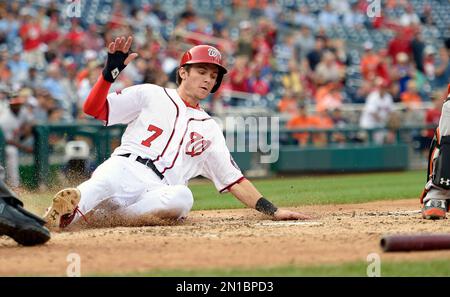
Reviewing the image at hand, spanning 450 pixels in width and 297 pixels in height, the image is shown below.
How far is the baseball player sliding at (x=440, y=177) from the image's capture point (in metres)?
7.50

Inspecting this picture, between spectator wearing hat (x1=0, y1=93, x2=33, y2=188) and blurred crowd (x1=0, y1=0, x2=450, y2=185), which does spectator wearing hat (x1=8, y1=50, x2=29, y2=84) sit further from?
spectator wearing hat (x1=0, y1=93, x2=33, y2=188)

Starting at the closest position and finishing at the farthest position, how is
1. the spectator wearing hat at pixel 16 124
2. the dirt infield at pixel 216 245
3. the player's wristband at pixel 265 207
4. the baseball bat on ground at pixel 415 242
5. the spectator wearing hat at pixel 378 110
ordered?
the dirt infield at pixel 216 245 → the baseball bat on ground at pixel 415 242 → the player's wristband at pixel 265 207 → the spectator wearing hat at pixel 16 124 → the spectator wearing hat at pixel 378 110

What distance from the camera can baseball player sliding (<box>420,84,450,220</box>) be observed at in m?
7.50

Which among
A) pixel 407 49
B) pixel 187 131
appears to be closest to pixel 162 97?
pixel 187 131

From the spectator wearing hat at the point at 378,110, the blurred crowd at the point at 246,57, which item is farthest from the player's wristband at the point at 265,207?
the spectator wearing hat at the point at 378,110

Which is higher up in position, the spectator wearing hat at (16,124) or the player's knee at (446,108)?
the player's knee at (446,108)

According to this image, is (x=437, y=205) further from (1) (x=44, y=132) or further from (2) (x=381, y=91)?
(2) (x=381, y=91)

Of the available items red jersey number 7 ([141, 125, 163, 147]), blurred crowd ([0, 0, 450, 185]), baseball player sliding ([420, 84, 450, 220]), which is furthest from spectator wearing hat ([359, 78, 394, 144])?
red jersey number 7 ([141, 125, 163, 147])

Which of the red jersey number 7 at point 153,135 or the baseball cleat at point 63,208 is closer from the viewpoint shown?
the baseball cleat at point 63,208

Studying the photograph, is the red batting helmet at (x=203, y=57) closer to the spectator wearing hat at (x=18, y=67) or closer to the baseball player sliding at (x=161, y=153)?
the baseball player sliding at (x=161, y=153)

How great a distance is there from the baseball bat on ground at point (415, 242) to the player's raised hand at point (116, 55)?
2357 mm

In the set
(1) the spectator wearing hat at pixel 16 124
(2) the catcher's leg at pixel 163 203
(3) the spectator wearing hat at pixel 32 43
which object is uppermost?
(3) the spectator wearing hat at pixel 32 43

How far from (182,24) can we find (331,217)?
11.2 m

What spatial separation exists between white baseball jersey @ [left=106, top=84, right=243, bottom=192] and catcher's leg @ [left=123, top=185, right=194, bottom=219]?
0.26 m
